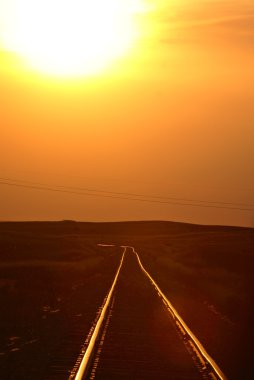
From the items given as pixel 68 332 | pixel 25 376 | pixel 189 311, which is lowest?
pixel 25 376

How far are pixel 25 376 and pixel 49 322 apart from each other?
801cm

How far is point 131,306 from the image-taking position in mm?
24281

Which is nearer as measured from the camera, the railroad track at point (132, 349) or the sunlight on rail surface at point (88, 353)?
the sunlight on rail surface at point (88, 353)

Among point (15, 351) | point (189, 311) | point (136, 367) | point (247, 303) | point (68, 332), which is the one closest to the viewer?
point (136, 367)

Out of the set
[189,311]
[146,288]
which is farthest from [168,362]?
[146,288]

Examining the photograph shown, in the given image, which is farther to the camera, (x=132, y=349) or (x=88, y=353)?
(x=132, y=349)

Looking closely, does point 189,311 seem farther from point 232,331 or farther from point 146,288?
point 146,288

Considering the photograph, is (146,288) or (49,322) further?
(146,288)

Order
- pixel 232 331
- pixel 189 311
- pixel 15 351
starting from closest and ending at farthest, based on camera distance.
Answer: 1. pixel 15 351
2. pixel 232 331
3. pixel 189 311

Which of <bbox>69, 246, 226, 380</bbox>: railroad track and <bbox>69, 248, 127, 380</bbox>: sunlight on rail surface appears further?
<bbox>69, 246, 226, 380</bbox>: railroad track

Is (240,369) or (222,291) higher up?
(222,291)

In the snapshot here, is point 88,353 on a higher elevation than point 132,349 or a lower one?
lower

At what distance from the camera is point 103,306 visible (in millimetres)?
24031

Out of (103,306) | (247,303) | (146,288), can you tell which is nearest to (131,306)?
(103,306)
